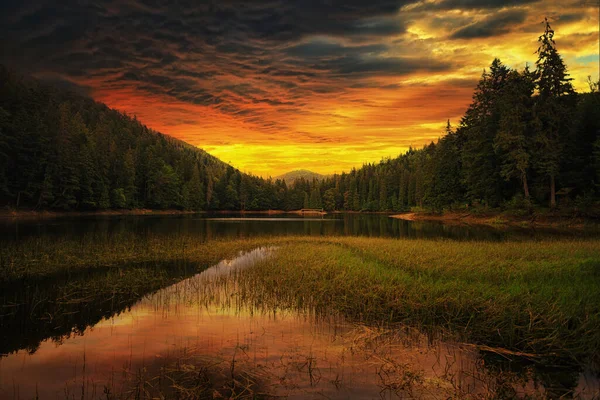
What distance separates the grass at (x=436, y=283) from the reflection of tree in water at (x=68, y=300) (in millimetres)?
815

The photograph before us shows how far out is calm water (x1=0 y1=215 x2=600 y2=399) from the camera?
7.59 metres

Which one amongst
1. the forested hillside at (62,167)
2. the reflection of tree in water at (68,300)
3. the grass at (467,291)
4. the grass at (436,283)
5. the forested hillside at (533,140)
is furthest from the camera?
the forested hillside at (62,167)

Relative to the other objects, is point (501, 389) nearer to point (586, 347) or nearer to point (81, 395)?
point (586, 347)

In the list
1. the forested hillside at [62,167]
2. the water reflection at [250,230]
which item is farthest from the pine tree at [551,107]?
the forested hillside at [62,167]

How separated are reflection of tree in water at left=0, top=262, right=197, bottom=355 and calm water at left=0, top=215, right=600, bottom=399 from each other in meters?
0.07

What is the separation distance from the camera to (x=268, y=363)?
Answer: 8.86 metres

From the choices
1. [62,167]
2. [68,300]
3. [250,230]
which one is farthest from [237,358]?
[62,167]

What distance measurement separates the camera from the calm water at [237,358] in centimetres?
759

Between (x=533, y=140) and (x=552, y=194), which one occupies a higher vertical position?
(x=533, y=140)

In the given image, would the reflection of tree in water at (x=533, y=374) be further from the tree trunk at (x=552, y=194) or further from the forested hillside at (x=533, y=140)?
the tree trunk at (x=552, y=194)

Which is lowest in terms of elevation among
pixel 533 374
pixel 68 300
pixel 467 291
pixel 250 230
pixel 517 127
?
pixel 533 374

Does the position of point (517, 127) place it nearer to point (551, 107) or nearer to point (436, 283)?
point (551, 107)

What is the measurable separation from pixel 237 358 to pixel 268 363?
0.87 metres

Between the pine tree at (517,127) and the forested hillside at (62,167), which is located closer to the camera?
the pine tree at (517,127)
